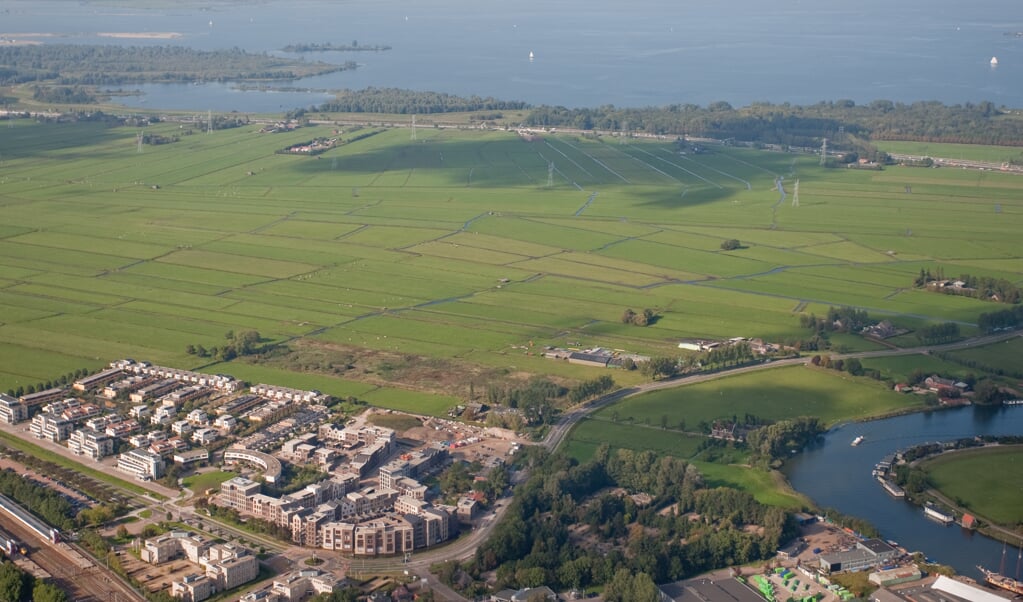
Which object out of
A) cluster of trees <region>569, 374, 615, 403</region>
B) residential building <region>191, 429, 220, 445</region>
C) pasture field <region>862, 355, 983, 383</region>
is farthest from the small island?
residential building <region>191, 429, 220, 445</region>

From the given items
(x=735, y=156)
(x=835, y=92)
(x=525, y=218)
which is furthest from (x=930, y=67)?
(x=525, y=218)

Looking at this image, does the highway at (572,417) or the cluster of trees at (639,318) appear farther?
the cluster of trees at (639,318)

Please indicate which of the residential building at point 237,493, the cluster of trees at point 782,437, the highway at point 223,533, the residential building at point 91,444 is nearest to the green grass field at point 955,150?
the cluster of trees at point 782,437

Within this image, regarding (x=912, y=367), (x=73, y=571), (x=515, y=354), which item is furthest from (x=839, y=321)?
(x=73, y=571)

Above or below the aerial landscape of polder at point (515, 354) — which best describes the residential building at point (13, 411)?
below

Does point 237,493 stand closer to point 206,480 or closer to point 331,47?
point 206,480

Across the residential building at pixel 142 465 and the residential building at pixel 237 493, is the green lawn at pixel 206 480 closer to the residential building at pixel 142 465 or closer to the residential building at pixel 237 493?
the residential building at pixel 142 465

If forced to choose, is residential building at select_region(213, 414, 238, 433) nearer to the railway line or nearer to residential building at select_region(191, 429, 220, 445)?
residential building at select_region(191, 429, 220, 445)
